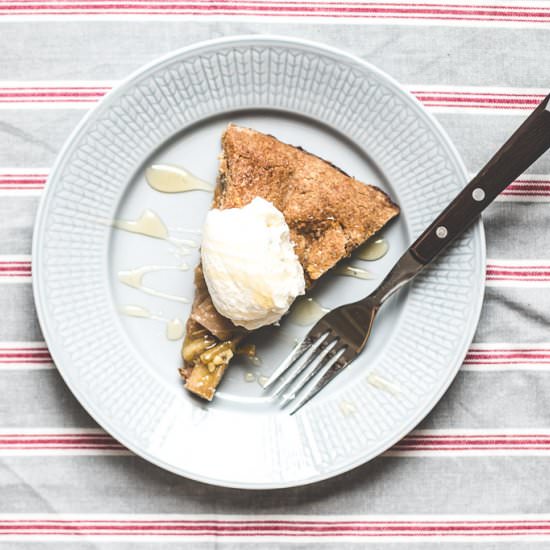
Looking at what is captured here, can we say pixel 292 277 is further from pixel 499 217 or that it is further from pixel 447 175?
pixel 499 217

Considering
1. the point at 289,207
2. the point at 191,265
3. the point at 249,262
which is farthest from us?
the point at 191,265

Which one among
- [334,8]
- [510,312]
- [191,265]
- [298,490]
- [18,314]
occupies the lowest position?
[18,314]

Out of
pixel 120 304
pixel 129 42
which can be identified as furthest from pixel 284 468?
pixel 129 42

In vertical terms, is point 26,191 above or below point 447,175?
below

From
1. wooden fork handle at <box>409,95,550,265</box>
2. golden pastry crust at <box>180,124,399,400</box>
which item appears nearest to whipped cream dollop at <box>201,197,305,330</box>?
golden pastry crust at <box>180,124,399,400</box>

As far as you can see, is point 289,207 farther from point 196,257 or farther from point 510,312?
point 510,312

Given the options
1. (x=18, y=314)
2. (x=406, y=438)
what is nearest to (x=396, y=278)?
(x=406, y=438)

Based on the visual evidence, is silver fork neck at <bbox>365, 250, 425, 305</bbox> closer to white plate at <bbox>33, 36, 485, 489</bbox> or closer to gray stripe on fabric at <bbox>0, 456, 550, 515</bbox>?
white plate at <bbox>33, 36, 485, 489</bbox>
